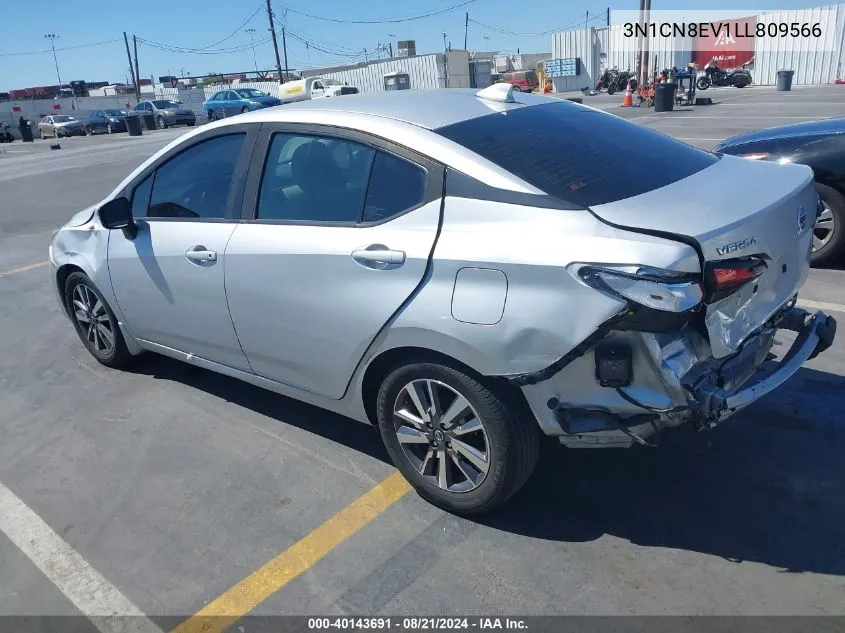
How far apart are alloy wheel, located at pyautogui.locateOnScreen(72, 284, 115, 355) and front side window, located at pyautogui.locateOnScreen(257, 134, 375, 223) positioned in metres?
1.85

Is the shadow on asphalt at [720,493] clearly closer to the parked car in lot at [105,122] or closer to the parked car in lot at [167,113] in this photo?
the parked car in lot at [105,122]

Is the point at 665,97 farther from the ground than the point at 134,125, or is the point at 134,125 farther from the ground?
the point at 134,125

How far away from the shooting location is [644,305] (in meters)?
2.26

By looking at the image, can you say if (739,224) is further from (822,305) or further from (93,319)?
(93,319)

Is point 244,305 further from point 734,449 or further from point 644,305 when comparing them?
point 734,449

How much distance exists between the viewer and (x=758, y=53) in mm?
35250

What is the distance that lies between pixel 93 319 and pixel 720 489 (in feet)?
13.0

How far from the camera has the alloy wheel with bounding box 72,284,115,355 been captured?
15.1 ft

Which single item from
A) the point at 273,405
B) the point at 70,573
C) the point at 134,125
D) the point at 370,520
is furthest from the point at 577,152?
the point at 134,125

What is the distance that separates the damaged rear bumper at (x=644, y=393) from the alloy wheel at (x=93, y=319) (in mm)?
3225

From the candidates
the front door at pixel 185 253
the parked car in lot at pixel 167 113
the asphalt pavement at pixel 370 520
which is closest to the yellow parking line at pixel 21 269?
the asphalt pavement at pixel 370 520

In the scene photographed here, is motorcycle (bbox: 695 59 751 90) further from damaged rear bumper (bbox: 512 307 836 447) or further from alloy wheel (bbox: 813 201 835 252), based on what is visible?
damaged rear bumper (bbox: 512 307 836 447)

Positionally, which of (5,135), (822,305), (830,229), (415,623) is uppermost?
(5,135)

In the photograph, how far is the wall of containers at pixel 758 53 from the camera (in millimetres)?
32562
